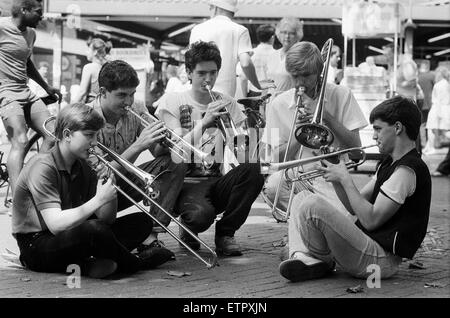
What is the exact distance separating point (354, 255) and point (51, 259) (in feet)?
5.49

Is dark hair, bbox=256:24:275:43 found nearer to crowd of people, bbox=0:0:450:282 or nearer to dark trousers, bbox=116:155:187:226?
crowd of people, bbox=0:0:450:282

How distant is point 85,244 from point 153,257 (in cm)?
56

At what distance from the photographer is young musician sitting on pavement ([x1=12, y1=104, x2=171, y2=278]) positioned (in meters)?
4.51

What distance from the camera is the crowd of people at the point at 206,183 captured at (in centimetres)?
450

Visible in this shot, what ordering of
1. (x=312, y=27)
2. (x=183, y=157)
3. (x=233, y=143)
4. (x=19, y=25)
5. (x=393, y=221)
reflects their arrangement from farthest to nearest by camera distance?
(x=312, y=27), (x=19, y=25), (x=233, y=143), (x=183, y=157), (x=393, y=221)

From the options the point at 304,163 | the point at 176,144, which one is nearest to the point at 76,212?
the point at 176,144

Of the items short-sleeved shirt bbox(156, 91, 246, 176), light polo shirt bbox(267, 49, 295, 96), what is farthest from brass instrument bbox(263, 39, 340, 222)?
light polo shirt bbox(267, 49, 295, 96)

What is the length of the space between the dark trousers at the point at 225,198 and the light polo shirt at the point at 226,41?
2.33 meters

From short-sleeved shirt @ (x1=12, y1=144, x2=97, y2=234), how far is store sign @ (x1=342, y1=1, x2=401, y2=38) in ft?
31.4

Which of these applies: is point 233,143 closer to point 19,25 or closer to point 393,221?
point 393,221

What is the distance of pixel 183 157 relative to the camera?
17.6 feet

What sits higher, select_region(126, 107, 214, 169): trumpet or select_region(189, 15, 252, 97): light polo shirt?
select_region(189, 15, 252, 97): light polo shirt
